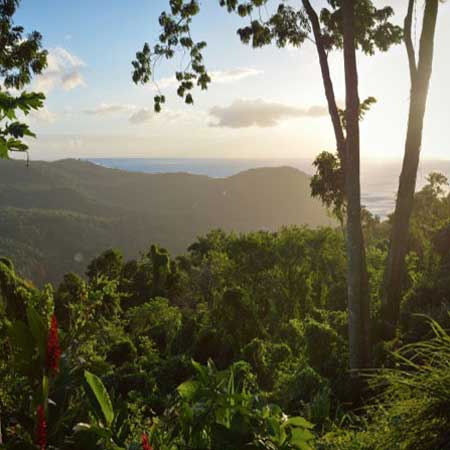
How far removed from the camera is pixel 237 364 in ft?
9.71

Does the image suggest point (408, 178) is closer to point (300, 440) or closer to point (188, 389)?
point (300, 440)

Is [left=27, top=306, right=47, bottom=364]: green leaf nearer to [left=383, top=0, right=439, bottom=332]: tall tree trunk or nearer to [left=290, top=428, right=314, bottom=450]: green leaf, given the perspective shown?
[left=290, top=428, right=314, bottom=450]: green leaf

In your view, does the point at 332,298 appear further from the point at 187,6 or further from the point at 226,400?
the point at 226,400

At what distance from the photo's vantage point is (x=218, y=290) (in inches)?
1341

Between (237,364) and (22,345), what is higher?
(237,364)

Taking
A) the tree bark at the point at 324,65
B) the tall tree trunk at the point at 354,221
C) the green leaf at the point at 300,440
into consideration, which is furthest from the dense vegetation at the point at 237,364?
the tree bark at the point at 324,65

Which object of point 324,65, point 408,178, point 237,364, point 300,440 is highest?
point 324,65

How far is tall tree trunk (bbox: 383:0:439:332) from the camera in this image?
33.2 feet

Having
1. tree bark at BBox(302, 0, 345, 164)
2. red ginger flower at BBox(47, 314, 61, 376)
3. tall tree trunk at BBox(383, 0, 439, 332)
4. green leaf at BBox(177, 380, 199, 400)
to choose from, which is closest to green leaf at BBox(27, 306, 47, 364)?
red ginger flower at BBox(47, 314, 61, 376)

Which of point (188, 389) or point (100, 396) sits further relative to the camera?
point (100, 396)

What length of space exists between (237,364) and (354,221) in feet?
23.7

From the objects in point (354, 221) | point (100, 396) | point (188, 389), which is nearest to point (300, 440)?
point (188, 389)

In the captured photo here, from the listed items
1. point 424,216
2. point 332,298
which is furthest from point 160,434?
point 424,216

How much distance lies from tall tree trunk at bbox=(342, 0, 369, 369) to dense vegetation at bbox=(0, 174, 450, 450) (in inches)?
20.1
